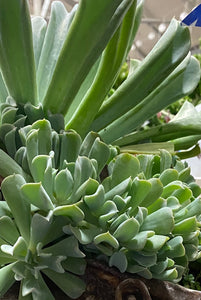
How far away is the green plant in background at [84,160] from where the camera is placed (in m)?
0.34

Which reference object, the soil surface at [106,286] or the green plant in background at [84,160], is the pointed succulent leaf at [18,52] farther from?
the soil surface at [106,286]

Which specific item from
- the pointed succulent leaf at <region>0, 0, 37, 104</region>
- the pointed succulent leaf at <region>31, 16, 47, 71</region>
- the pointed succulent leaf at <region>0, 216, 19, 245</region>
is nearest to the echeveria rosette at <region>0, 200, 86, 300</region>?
the pointed succulent leaf at <region>0, 216, 19, 245</region>

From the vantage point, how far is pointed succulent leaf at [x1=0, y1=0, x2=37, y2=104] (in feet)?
1.36

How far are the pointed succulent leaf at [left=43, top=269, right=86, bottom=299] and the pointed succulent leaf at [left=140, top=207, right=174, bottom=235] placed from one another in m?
0.08

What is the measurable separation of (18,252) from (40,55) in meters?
0.30

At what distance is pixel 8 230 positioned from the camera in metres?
0.35

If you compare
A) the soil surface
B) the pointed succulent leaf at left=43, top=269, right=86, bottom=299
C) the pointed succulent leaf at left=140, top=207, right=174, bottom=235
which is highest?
the pointed succulent leaf at left=140, top=207, right=174, bottom=235

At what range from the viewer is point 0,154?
1.24 ft

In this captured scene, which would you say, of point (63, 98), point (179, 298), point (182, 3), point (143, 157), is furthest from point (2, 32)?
point (182, 3)

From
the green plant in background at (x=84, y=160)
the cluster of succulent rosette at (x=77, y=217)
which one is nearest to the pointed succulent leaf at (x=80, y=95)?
the green plant in background at (x=84, y=160)

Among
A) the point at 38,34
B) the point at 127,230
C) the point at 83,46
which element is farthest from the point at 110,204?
the point at 38,34

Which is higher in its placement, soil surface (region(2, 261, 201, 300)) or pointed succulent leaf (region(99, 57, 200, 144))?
pointed succulent leaf (region(99, 57, 200, 144))

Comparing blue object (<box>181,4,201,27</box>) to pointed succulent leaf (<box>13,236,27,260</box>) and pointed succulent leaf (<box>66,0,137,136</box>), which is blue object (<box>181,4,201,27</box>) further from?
pointed succulent leaf (<box>13,236,27,260</box>)

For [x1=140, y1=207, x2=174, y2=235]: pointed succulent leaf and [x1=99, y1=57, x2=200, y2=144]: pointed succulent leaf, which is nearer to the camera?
[x1=140, y1=207, x2=174, y2=235]: pointed succulent leaf
